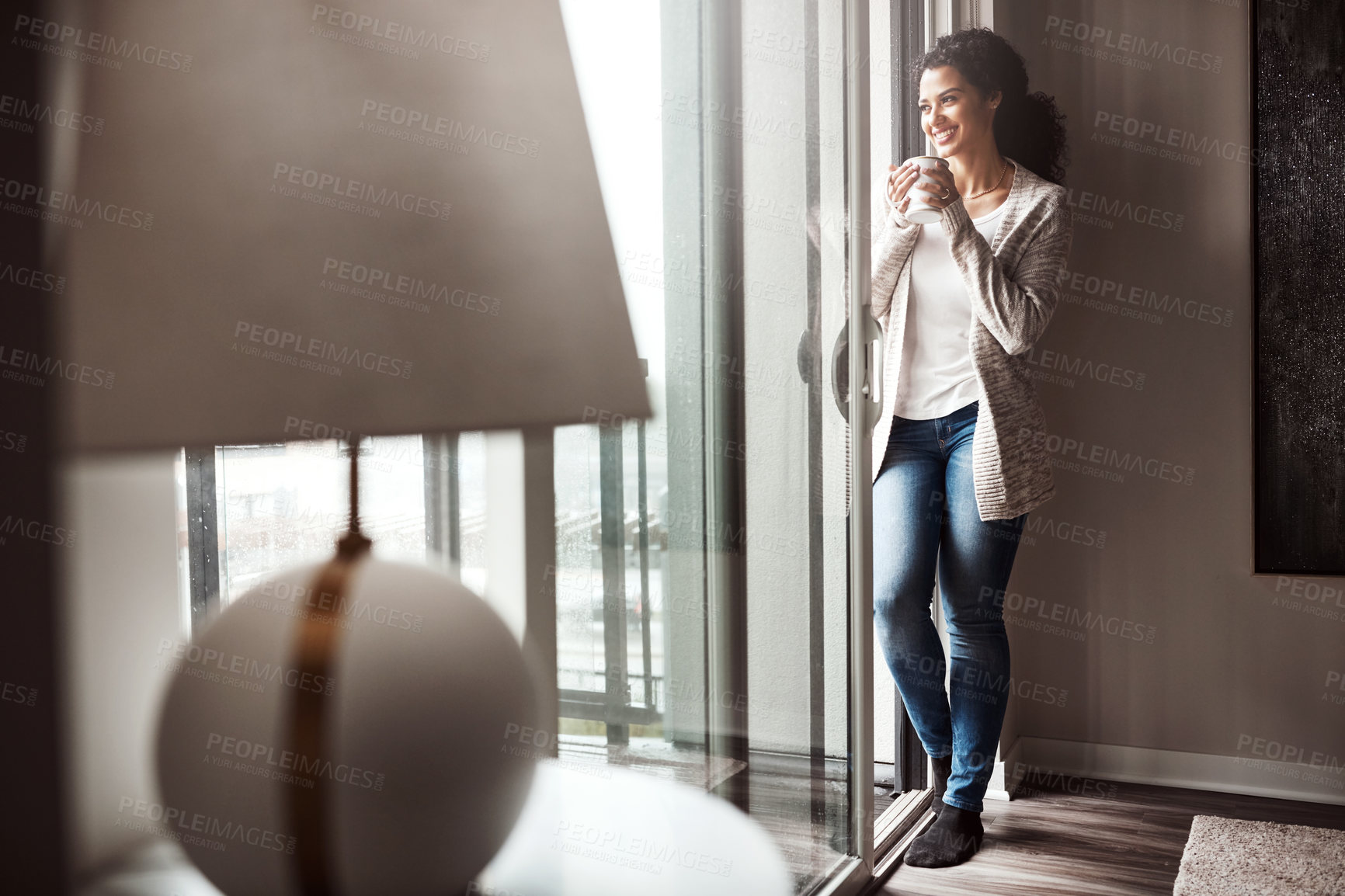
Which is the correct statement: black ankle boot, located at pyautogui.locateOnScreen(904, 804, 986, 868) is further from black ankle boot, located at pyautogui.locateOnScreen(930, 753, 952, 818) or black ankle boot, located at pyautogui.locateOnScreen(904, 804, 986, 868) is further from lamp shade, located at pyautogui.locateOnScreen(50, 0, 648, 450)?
lamp shade, located at pyautogui.locateOnScreen(50, 0, 648, 450)

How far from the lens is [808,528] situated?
167cm

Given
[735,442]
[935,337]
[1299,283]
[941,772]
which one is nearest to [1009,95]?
[935,337]

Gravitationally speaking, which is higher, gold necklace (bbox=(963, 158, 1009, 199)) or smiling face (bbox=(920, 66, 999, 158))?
smiling face (bbox=(920, 66, 999, 158))

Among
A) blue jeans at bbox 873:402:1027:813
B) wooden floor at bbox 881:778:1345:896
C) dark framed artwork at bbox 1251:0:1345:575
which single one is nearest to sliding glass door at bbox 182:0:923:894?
blue jeans at bbox 873:402:1027:813

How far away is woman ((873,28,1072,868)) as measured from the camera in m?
1.91

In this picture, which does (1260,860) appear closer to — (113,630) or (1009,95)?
(1009,95)

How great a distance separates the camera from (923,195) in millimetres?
1860

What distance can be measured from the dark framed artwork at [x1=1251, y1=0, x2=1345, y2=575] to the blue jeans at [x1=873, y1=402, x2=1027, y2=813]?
764 millimetres

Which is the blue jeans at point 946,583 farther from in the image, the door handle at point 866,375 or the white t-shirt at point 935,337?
the door handle at point 866,375

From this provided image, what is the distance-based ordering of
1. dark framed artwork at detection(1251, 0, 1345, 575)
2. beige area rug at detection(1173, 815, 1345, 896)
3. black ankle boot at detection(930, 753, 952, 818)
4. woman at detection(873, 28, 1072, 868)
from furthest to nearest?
dark framed artwork at detection(1251, 0, 1345, 575)
black ankle boot at detection(930, 753, 952, 818)
woman at detection(873, 28, 1072, 868)
beige area rug at detection(1173, 815, 1345, 896)

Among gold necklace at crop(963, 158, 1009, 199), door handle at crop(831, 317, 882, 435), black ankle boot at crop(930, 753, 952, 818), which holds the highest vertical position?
gold necklace at crop(963, 158, 1009, 199)

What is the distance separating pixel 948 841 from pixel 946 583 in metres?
0.50

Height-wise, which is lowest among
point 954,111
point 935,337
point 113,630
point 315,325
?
point 113,630

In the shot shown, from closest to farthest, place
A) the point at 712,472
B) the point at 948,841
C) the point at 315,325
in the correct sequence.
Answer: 1. the point at 315,325
2. the point at 712,472
3. the point at 948,841
